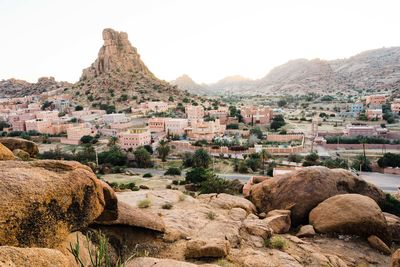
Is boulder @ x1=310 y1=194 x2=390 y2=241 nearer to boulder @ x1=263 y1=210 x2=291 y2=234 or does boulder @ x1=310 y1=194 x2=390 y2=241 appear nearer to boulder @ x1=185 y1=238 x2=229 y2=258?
boulder @ x1=263 y1=210 x2=291 y2=234

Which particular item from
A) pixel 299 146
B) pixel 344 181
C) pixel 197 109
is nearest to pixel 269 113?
pixel 197 109

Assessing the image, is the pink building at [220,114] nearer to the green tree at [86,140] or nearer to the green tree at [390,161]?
the green tree at [86,140]

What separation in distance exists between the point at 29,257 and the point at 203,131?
5676 centimetres

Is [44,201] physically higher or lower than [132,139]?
higher

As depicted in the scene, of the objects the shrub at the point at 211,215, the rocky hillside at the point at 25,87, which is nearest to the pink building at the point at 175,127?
the shrub at the point at 211,215

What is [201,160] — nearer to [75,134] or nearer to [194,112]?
[75,134]

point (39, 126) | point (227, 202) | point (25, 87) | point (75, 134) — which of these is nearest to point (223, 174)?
point (227, 202)

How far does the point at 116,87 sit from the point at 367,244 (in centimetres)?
8636

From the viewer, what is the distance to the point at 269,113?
253 ft

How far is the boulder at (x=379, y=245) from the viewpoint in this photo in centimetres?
1169

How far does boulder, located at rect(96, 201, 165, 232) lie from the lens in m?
8.09

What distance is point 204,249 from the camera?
25.5 feet

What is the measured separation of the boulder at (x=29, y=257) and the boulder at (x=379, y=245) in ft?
35.6

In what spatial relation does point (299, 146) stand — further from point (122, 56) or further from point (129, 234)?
point (122, 56)
